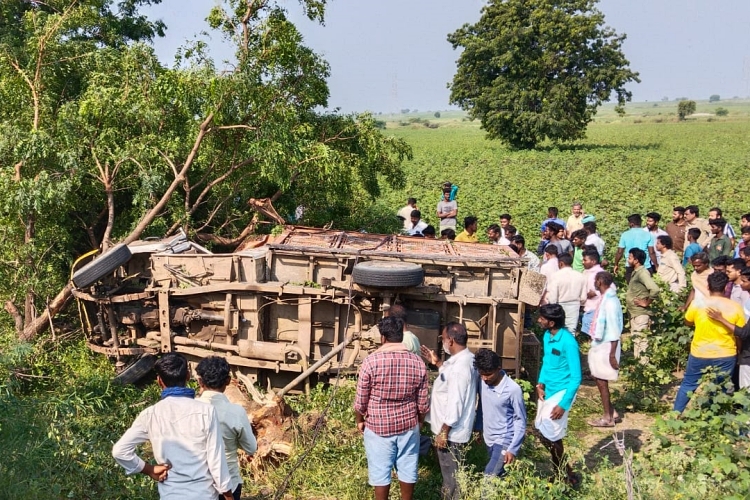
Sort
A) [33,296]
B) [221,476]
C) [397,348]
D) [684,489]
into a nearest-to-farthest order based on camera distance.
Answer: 1. [221,476]
2. [684,489]
3. [397,348]
4. [33,296]

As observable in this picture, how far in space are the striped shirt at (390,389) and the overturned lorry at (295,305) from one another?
7.95 ft

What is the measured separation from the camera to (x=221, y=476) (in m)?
3.96

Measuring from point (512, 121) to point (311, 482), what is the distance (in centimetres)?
4225

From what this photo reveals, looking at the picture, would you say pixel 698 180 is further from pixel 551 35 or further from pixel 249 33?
pixel 249 33

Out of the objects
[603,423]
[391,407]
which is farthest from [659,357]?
[391,407]

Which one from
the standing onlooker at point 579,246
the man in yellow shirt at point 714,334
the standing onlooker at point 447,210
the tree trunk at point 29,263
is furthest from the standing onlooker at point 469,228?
the tree trunk at point 29,263

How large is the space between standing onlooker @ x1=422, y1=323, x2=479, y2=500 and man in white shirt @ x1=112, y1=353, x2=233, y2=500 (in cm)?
194

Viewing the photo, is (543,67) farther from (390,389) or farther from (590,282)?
(390,389)

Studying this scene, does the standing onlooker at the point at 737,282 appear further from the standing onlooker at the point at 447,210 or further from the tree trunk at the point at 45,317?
the tree trunk at the point at 45,317

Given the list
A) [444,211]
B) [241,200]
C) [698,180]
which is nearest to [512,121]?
[698,180]

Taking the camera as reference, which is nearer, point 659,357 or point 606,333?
point 606,333

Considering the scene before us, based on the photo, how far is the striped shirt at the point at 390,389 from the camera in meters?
4.95

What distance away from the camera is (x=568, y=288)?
27.5 ft

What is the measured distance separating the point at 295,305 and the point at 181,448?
4.00 metres
